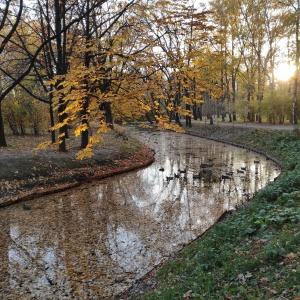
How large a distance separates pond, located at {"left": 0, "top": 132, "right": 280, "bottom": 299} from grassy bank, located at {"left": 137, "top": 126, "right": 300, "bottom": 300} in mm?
1101

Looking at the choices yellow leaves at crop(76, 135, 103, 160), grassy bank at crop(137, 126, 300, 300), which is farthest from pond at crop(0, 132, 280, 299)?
yellow leaves at crop(76, 135, 103, 160)

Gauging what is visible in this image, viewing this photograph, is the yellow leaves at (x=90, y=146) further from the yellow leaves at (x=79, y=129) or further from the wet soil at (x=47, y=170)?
the wet soil at (x=47, y=170)

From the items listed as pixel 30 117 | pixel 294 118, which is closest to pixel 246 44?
pixel 294 118

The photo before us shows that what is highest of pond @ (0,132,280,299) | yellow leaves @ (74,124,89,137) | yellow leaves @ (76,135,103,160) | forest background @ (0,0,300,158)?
forest background @ (0,0,300,158)

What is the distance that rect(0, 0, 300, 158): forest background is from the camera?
746 centimetres

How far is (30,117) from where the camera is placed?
21016 mm

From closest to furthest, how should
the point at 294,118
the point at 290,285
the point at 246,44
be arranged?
the point at 290,285
the point at 294,118
the point at 246,44

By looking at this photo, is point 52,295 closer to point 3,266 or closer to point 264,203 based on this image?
point 3,266

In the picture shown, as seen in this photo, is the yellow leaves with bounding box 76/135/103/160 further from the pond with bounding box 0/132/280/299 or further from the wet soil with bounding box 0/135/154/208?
the wet soil with bounding box 0/135/154/208

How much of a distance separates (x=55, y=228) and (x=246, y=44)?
31072mm

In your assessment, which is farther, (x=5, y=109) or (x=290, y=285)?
(x=5, y=109)

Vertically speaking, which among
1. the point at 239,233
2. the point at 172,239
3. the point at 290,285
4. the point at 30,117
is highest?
the point at 30,117

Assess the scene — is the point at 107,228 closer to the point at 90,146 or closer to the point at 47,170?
the point at 90,146

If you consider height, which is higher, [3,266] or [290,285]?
[290,285]
